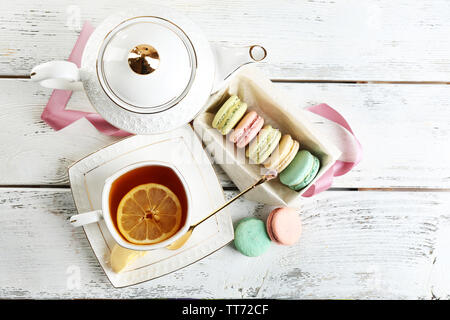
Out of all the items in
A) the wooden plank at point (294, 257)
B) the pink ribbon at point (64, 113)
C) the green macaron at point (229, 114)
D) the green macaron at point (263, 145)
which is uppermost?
the pink ribbon at point (64, 113)

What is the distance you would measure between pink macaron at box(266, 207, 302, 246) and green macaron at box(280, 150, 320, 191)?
0.07 meters

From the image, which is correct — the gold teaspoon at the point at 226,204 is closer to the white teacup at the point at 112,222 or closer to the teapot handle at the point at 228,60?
the white teacup at the point at 112,222

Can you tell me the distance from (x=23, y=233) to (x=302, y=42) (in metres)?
0.60

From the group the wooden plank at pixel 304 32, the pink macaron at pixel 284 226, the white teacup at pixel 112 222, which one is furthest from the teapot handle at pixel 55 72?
the pink macaron at pixel 284 226

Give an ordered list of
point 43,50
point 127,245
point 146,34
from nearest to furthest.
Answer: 1. point 146,34
2. point 127,245
3. point 43,50

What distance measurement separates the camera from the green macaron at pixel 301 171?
24.7 inches

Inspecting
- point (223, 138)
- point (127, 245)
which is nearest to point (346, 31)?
point (223, 138)

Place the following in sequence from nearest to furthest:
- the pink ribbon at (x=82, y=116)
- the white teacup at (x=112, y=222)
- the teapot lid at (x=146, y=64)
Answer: the teapot lid at (x=146, y=64) < the white teacup at (x=112, y=222) < the pink ribbon at (x=82, y=116)

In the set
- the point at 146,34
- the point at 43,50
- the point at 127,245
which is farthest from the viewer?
the point at 43,50

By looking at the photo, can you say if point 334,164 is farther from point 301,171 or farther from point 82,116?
point 82,116

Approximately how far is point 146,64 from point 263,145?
263 mm

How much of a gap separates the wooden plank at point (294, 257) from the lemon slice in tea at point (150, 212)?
128 millimetres

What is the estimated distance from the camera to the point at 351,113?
0.74 metres

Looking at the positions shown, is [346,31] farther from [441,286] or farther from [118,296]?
[118,296]
